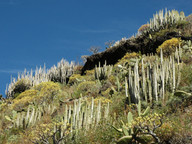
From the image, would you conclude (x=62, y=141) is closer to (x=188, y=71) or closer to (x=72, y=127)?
(x=72, y=127)

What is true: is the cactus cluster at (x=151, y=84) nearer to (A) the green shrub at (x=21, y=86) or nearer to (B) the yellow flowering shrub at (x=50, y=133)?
(B) the yellow flowering shrub at (x=50, y=133)

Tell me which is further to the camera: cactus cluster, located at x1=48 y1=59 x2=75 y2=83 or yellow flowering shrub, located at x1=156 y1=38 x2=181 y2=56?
cactus cluster, located at x1=48 y1=59 x2=75 y2=83

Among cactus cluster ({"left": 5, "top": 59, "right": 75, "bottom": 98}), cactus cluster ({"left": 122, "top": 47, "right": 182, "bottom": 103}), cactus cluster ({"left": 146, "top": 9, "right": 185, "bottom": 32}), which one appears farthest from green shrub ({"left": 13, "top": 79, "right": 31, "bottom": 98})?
cactus cluster ({"left": 122, "top": 47, "right": 182, "bottom": 103})

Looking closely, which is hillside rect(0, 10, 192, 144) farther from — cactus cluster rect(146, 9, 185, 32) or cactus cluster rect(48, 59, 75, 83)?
cactus cluster rect(48, 59, 75, 83)

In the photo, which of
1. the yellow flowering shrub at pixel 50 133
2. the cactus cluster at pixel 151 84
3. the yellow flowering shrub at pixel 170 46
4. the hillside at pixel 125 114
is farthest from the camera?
the yellow flowering shrub at pixel 170 46

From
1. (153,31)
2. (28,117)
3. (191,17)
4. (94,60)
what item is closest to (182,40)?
(153,31)

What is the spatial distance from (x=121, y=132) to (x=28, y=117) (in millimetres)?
6736

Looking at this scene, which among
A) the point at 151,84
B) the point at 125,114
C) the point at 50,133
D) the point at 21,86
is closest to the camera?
the point at 50,133

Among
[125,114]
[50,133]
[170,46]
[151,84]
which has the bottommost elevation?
[50,133]

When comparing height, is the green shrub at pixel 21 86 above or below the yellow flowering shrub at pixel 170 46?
below

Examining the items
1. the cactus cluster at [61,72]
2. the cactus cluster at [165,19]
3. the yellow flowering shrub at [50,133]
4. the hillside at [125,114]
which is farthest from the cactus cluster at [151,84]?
the cactus cluster at [61,72]

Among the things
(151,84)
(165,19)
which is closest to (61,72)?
(165,19)

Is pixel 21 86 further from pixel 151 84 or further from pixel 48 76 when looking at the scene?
pixel 151 84

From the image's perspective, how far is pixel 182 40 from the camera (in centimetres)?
2050
